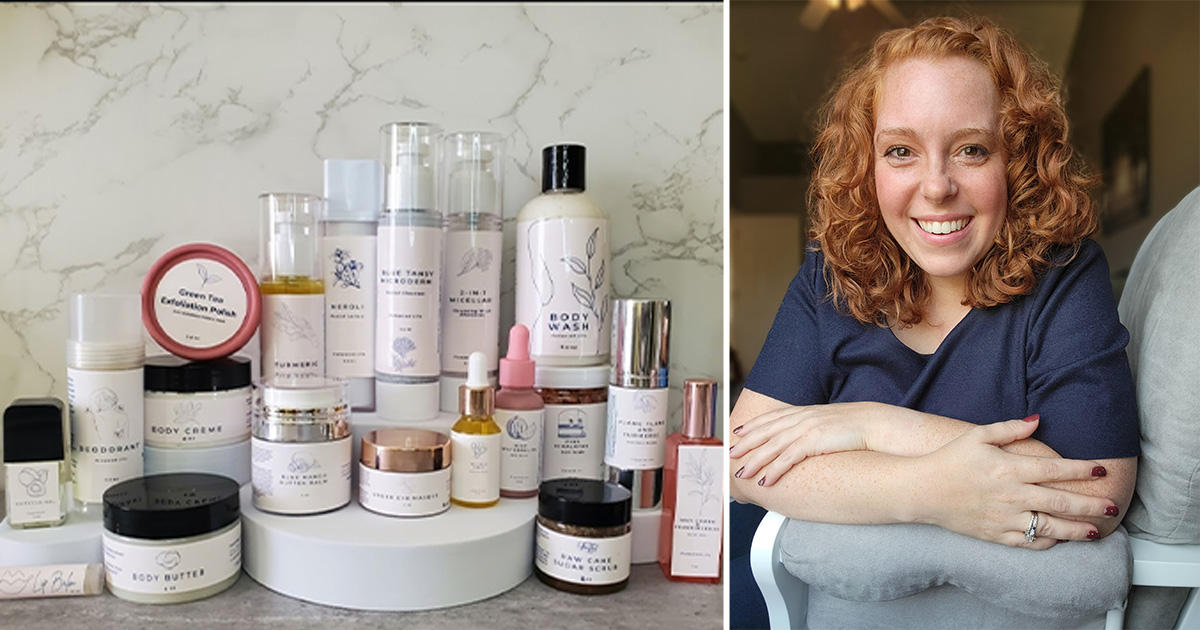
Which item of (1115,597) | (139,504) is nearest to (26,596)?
(139,504)

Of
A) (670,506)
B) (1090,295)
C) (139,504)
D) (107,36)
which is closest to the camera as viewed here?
(1090,295)

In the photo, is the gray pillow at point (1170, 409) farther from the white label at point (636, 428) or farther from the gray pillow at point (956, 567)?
the white label at point (636, 428)

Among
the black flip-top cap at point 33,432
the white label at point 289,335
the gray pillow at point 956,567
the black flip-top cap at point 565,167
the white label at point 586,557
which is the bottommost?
the white label at point 586,557

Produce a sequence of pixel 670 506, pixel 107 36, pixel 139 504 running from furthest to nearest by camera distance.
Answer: pixel 107 36 < pixel 670 506 < pixel 139 504

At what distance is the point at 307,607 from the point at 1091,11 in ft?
2.70

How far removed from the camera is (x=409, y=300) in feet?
2.96

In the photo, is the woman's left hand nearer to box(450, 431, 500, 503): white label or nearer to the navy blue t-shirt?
the navy blue t-shirt

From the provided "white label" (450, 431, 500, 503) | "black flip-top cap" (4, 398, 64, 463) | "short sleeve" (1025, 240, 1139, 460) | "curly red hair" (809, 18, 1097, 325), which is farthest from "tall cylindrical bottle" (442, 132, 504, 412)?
"short sleeve" (1025, 240, 1139, 460)

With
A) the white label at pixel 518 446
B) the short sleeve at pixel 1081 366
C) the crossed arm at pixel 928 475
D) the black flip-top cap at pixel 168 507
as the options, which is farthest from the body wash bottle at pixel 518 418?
the short sleeve at pixel 1081 366

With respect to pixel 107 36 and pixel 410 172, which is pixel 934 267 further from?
pixel 107 36

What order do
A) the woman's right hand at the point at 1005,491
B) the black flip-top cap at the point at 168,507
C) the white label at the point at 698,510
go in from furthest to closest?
1. the white label at the point at 698,510
2. the black flip-top cap at the point at 168,507
3. the woman's right hand at the point at 1005,491

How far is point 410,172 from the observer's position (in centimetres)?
91

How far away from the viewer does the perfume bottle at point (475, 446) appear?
0.86m

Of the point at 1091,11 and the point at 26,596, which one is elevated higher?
the point at 1091,11
